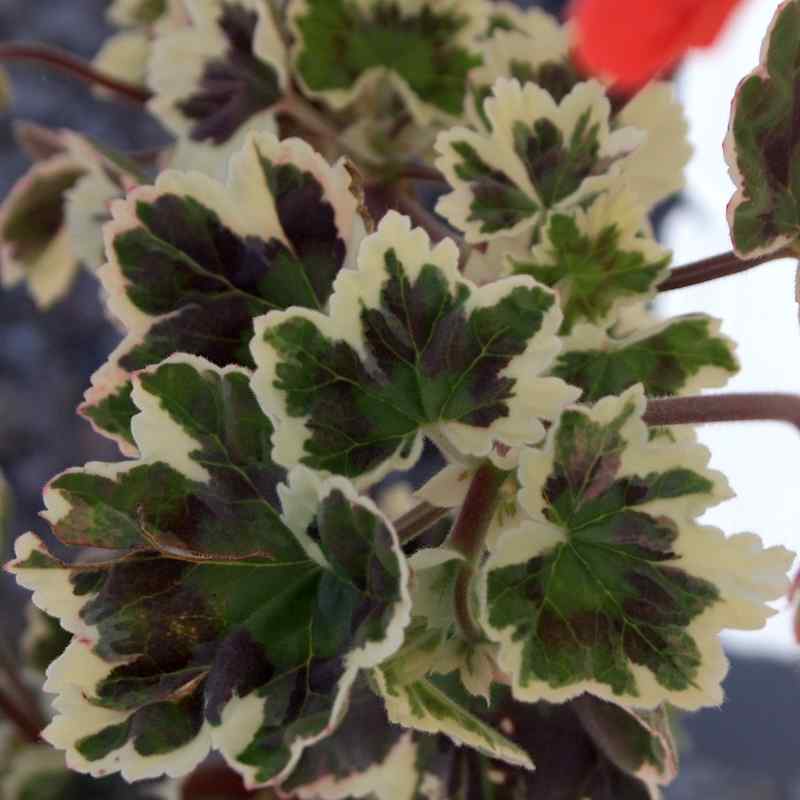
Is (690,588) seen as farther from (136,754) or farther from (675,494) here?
(136,754)

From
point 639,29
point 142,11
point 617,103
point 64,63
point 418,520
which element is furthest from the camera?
point 142,11

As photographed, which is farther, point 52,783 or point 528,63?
point 52,783

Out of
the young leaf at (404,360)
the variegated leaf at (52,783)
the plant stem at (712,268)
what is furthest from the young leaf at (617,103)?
the variegated leaf at (52,783)

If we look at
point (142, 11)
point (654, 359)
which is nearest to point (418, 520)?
point (654, 359)

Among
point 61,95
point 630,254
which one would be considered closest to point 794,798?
point 61,95

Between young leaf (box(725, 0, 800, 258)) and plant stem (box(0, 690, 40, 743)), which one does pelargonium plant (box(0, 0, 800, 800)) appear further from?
plant stem (box(0, 690, 40, 743))

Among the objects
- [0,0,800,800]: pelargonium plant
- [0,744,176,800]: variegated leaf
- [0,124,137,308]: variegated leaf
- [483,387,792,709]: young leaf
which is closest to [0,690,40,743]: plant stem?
[0,744,176,800]: variegated leaf

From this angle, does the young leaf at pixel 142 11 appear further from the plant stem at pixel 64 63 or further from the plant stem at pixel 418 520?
the plant stem at pixel 418 520

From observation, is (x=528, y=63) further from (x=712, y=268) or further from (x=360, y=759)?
(x=360, y=759)
